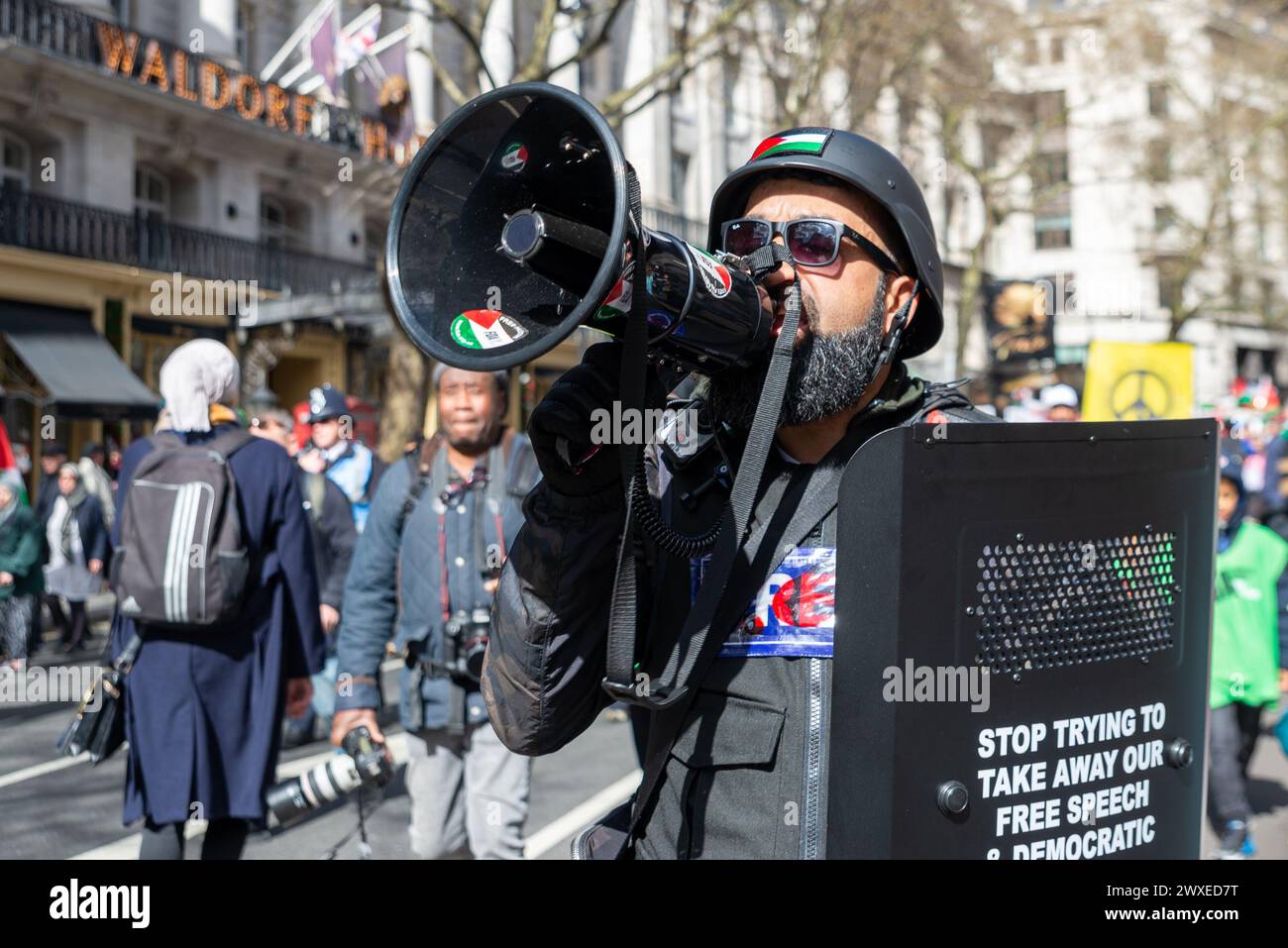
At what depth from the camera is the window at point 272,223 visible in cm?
2373

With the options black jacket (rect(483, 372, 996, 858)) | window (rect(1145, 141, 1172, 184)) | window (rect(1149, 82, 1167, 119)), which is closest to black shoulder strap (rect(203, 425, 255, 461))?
black jacket (rect(483, 372, 996, 858))

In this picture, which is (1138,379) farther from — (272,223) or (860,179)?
(272,223)

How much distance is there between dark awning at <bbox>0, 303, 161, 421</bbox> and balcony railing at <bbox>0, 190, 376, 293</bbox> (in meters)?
1.03

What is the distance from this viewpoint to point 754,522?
1990 millimetres

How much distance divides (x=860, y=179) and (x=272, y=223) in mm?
23751

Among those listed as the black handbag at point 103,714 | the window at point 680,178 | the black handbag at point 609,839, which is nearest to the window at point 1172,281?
the window at point 680,178

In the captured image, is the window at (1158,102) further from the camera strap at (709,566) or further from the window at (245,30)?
the camera strap at (709,566)

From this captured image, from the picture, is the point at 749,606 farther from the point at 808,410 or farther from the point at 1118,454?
the point at 1118,454

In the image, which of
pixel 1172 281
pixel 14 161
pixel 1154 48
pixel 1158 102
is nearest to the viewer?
pixel 14 161

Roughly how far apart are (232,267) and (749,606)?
2179 centimetres

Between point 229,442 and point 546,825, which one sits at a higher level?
point 229,442

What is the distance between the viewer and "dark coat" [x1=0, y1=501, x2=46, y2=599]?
9844 mm

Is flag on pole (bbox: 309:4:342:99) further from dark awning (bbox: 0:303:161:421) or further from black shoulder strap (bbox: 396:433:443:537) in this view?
black shoulder strap (bbox: 396:433:443:537)

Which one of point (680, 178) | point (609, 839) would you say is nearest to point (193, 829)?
point (609, 839)
